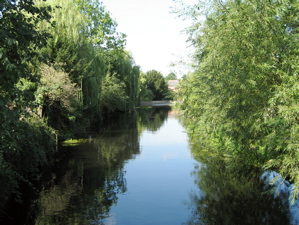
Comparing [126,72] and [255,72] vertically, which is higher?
[126,72]

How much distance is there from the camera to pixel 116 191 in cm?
1138

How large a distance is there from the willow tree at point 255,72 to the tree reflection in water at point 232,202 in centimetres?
174

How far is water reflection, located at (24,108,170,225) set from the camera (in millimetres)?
9148

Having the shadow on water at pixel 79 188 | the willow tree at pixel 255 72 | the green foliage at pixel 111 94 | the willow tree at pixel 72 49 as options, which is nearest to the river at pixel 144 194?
the shadow on water at pixel 79 188

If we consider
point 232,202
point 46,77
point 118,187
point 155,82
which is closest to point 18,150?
point 118,187

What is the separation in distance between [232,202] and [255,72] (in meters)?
4.24

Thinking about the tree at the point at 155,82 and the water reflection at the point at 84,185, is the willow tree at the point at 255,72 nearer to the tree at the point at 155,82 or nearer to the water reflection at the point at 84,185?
the water reflection at the point at 84,185

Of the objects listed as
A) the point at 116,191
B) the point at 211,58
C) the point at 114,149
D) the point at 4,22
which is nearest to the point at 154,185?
the point at 116,191

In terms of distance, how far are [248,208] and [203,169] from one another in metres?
4.57

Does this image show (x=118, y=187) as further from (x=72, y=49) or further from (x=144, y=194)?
(x=72, y=49)

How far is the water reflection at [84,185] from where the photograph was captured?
9.15m

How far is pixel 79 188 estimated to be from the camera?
38.4ft

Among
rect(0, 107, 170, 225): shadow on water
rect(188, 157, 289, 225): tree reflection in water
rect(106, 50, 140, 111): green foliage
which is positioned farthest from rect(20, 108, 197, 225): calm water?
rect(106, 50, 140, 111): green foliage

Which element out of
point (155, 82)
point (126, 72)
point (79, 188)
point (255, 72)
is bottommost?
point (79, 188)
